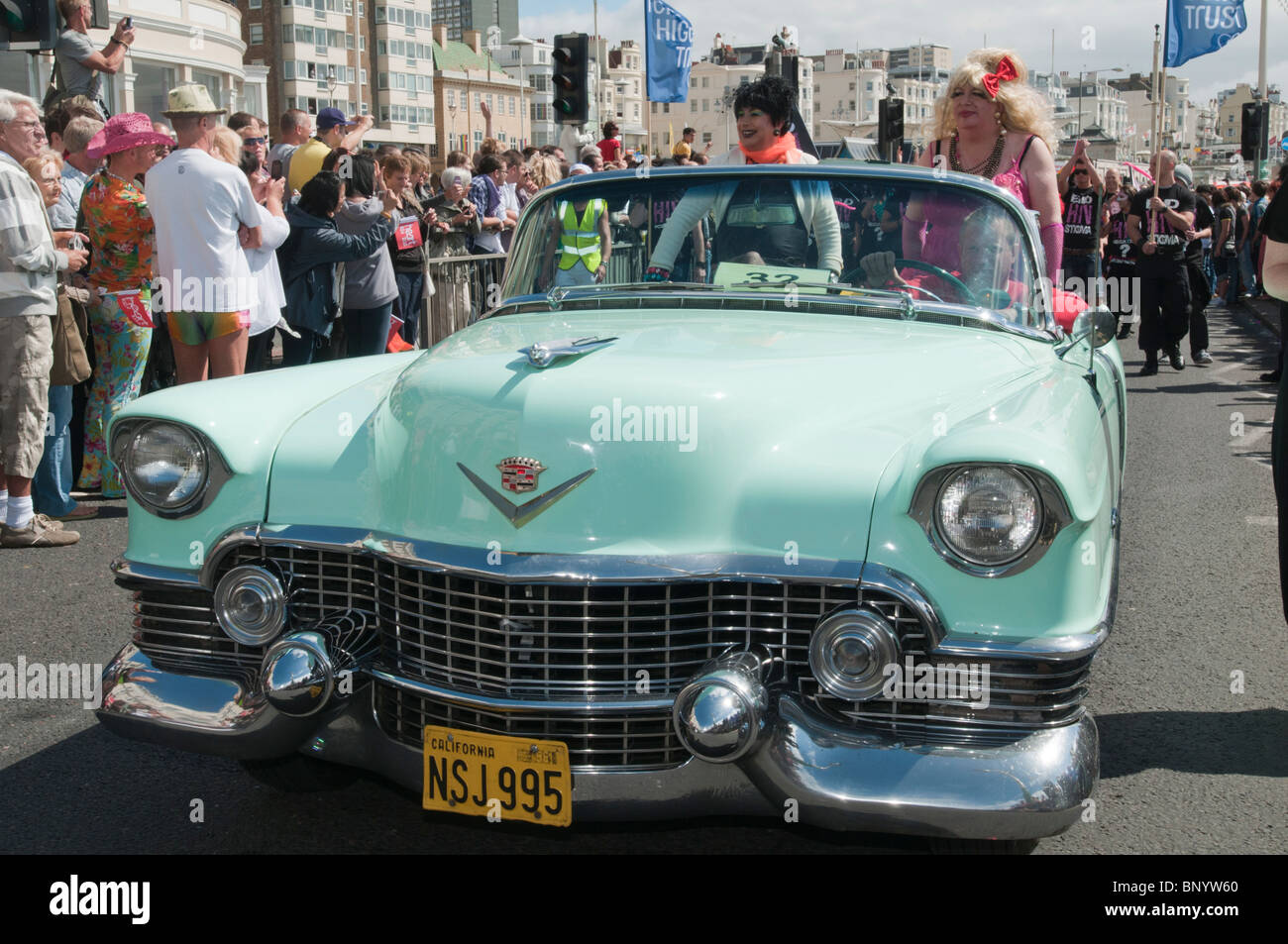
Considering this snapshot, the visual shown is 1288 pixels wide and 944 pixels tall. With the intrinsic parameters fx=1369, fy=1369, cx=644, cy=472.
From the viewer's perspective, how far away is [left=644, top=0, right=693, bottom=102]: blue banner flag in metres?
18.2

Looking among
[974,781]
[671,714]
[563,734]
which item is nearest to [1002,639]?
[974,781]

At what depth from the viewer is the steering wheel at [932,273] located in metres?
3.83

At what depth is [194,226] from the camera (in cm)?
672

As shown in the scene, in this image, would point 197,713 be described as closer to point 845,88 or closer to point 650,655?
point 650,655

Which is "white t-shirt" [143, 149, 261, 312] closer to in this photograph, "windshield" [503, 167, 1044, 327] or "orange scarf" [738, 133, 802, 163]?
"orange scarf" [738, 133, 802, 163]

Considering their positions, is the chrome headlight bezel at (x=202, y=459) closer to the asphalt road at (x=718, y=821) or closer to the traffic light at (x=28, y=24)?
the asphalt road at (x=718, y=821)

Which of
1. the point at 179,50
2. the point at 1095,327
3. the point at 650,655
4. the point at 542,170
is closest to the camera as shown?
the point at 650,655

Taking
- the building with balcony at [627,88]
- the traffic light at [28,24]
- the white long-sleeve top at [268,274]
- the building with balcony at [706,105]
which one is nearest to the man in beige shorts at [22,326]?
the white long-sleeve top at [268,274]

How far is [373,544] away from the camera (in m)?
2.92

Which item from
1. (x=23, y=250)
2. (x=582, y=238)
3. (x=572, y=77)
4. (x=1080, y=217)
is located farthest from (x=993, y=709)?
(x=572, y=77)

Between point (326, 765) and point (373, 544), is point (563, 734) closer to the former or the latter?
point (373, 544)

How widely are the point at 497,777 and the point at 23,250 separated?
4.26 meters

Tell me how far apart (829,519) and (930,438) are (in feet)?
0.97
